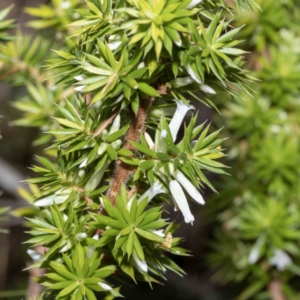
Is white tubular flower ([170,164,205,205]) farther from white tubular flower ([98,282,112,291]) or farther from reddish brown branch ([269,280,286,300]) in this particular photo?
reddish brown branch ([269,280,286,300])

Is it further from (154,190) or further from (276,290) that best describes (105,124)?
(276,290)

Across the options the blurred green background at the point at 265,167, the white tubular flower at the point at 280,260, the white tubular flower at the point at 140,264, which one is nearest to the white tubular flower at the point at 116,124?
the white tubular flower at the point at 140,264

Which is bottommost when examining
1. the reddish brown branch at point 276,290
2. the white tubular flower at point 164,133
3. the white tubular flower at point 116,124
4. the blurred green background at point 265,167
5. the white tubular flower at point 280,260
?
the reddish brown branch at point 276,290

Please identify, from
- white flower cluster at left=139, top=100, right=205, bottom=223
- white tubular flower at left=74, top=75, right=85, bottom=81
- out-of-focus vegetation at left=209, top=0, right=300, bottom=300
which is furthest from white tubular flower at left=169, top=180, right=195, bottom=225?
out-of-focus vegetation at left=209, top=0, right=300, bottom=300

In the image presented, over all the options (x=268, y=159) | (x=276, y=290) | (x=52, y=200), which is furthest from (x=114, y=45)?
(x=276, y=290)

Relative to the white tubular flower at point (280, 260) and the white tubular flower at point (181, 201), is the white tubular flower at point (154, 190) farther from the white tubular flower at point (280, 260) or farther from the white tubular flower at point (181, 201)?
the white tubular flower at point (280, 260)

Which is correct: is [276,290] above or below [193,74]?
→ below
